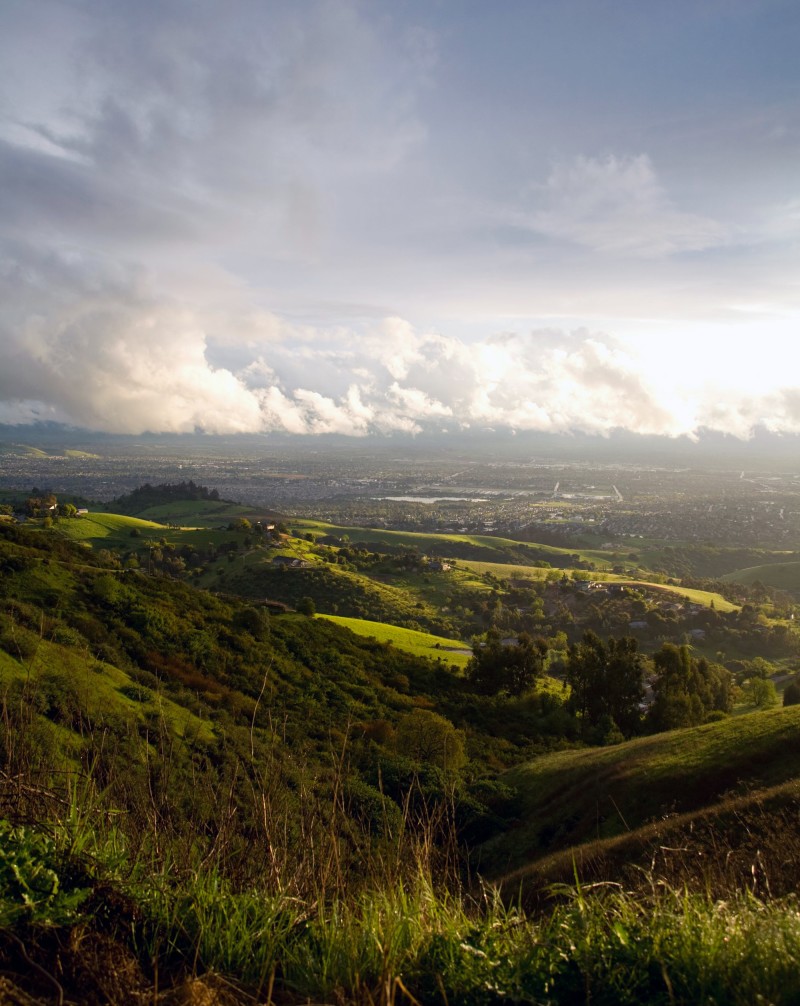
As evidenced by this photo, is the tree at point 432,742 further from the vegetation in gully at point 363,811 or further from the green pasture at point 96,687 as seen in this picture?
the green pasture at point 96,687

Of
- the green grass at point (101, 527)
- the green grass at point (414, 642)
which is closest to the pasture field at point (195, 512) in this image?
the green grass at point (101, 527)

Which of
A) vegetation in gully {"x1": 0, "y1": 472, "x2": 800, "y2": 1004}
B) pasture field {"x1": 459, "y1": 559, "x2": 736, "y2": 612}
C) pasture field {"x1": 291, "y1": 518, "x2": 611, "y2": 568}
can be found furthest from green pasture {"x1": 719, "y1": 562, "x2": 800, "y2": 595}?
vegetation in gully {"x1": 0, "y1": 472, "x2": 800, "y2": 1004}

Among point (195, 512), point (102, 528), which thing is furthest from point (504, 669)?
point (195, 512)

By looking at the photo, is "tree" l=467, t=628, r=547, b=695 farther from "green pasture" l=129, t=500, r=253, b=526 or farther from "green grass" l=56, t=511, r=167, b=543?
"green pasture" l=129, t=500, r=253, b=526

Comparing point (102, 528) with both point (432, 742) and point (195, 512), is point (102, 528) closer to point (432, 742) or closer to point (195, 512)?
point (195, 512)

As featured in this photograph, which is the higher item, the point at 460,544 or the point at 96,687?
the point at 96,687

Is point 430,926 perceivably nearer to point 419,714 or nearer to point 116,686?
point 116,686
